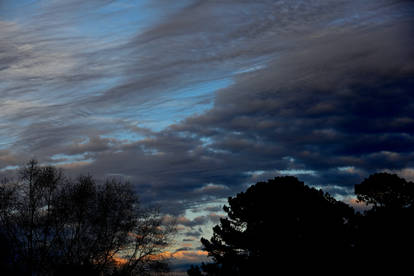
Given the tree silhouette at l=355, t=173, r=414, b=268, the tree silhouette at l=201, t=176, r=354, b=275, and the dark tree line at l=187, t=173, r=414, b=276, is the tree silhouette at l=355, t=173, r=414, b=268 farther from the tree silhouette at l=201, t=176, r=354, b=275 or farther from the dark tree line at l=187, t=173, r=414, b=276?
the tree silhouette at l=201, t=176, r=354, b=275

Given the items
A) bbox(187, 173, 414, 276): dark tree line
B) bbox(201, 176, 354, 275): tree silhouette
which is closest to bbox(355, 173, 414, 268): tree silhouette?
bbox(187, 173, 414, 276): dark tree line

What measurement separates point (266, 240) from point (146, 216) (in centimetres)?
1195

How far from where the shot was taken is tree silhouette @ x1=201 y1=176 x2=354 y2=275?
4159 centimetres

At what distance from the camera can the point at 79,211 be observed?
39.0 meters

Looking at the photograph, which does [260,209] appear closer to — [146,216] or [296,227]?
[296,227]

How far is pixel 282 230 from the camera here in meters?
43.9

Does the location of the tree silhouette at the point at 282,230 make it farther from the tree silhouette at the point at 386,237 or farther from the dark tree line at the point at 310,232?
the tree silhouette at the point at 386,237

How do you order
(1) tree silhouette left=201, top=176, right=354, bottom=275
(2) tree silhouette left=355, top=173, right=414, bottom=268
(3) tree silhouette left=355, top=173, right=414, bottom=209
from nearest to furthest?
(2) tree silhouette left=355, top=173, right=414, bottom=268, (1) tree silhouette left=201, top=176, right=354, bottom=275, (3) tree silhouette left=355, top=173, right=414, bottom=209

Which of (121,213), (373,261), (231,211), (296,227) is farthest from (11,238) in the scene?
(373,261)

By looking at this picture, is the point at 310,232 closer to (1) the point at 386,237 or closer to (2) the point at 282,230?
(2) the point at 282,230

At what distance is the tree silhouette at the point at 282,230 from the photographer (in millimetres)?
41594

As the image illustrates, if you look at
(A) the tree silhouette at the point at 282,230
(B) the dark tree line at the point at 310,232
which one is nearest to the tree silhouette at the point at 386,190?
(B) the dark tree line at the point at 310,232

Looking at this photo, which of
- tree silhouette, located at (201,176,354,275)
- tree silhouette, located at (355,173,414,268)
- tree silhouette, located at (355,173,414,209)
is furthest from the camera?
tree silhouette, located at (355,173,414,209)

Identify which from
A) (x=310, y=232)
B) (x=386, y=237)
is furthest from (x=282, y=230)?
(x=386, y=237)
